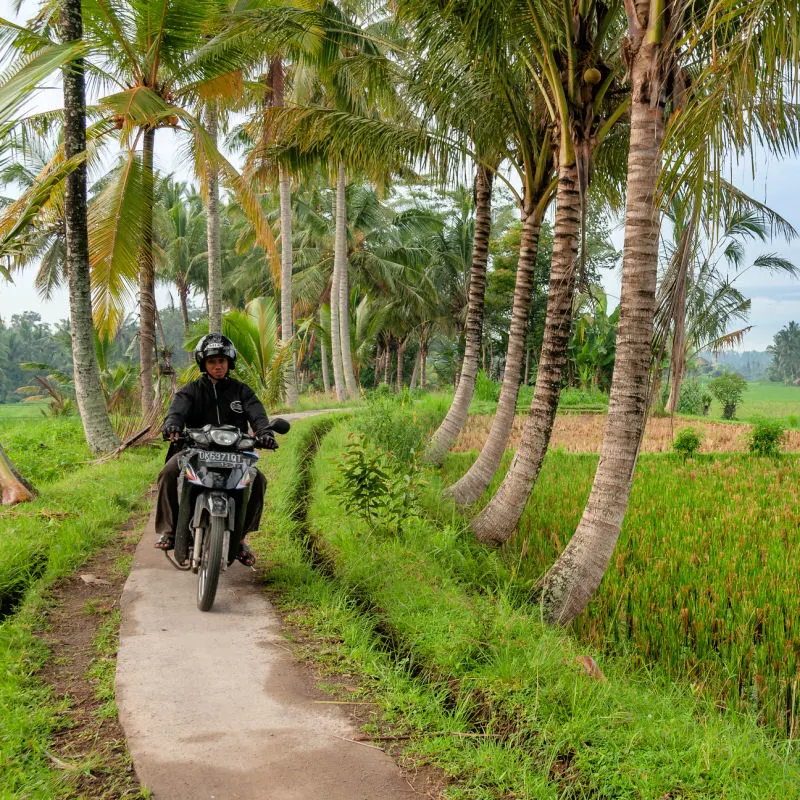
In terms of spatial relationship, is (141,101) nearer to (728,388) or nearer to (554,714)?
(554,714)

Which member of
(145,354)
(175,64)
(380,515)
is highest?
(175,64)

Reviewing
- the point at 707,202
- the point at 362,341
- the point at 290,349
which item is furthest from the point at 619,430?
the point at 362,341

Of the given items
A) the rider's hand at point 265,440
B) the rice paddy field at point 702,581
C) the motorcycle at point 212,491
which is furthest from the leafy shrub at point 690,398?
the motorcycle at point 212,491

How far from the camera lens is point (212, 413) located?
4531 mm

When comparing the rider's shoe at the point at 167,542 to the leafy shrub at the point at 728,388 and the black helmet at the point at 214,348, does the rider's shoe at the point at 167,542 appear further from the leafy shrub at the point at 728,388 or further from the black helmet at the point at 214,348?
the leafy shrub at the point at 728,388

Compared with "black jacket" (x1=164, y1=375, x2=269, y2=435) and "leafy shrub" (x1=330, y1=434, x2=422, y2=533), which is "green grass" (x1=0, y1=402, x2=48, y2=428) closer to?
"leafy shrub" (x1=330, y1=434, x2=422, y2=533)

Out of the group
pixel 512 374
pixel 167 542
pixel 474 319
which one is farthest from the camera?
pixel 474 319

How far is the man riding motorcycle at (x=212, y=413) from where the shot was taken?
436 cm

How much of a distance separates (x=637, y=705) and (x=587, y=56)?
5.18 metres

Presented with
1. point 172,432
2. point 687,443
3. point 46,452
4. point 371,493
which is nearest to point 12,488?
point 172,432

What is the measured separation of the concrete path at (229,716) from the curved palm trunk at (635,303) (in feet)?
7.24

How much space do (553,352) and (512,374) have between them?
4.59ft

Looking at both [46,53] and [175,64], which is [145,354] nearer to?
[175,64]

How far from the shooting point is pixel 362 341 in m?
24.8
